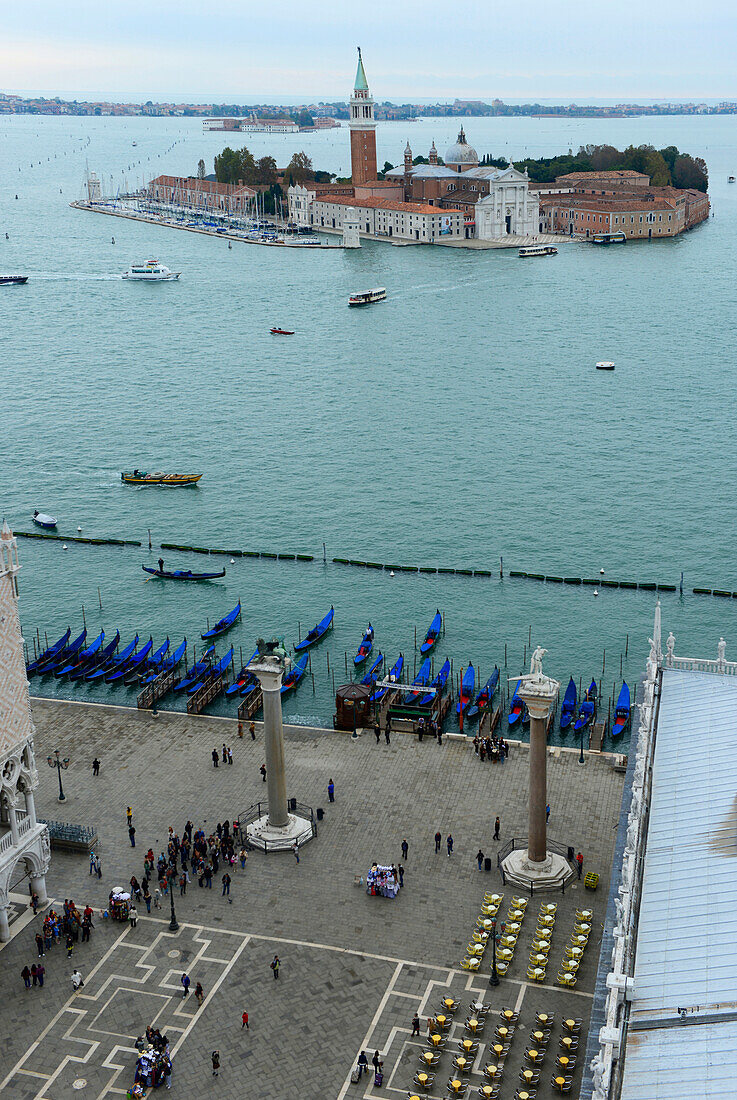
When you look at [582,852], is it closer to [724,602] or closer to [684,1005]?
[684,1005]

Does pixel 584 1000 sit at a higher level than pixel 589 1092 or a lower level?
lower

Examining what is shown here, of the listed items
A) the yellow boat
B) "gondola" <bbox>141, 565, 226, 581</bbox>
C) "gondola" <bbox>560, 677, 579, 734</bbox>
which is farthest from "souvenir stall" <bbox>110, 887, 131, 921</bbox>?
the yellow boat

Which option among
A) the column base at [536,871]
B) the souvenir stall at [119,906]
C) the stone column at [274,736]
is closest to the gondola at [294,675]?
the stone column at [274,736]

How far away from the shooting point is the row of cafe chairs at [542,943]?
3553 cm

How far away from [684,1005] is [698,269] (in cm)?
18251

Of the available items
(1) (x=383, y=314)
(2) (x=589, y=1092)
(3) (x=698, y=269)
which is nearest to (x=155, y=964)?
(2) (x=589, y=1092)

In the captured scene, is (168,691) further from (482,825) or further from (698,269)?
(698,269)

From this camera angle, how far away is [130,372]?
139000mm

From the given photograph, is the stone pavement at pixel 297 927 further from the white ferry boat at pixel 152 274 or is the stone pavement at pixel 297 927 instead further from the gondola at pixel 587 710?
the white ferry boat at pixel 152 274

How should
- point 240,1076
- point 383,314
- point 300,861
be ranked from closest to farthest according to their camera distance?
point 240,1076, point 300,861, point 383,314

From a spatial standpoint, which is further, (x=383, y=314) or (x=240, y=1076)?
(x=383, y=314)

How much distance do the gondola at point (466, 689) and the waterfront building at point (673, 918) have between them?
19.9 m

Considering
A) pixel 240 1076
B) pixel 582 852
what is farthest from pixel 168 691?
pixel 240 1076

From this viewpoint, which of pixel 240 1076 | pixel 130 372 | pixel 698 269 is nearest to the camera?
pixel 240 1076
